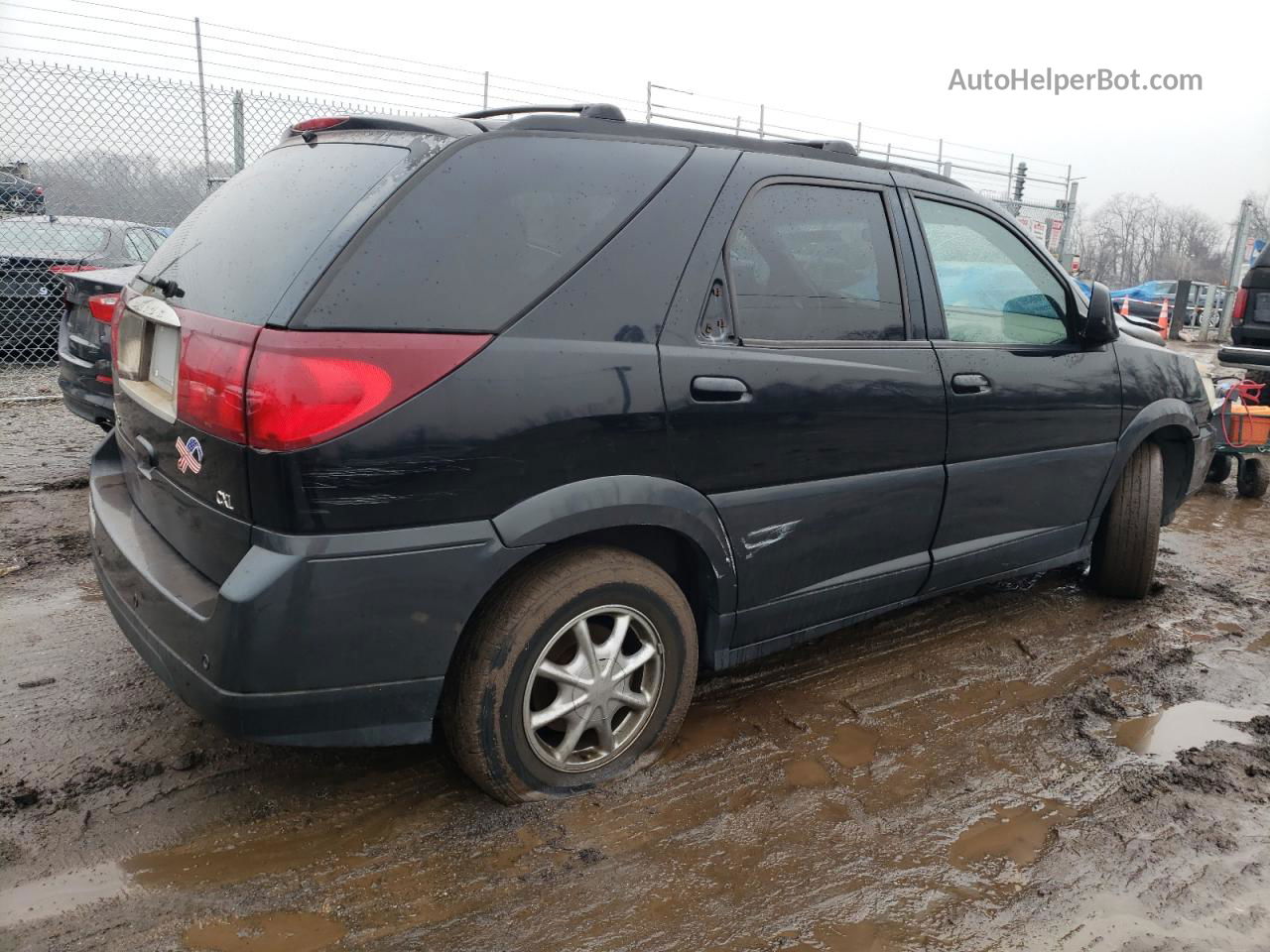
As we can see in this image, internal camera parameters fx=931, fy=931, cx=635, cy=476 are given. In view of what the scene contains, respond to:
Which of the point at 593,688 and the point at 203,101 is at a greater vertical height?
the point at 203,101

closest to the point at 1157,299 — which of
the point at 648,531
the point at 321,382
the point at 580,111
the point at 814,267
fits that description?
the point at 814,267

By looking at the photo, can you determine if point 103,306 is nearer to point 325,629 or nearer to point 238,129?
point 325,629

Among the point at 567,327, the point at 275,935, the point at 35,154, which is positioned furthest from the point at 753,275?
the point at 35,154

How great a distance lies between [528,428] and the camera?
2205mm

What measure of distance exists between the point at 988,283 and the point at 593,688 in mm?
2178

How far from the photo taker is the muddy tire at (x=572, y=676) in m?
2.31

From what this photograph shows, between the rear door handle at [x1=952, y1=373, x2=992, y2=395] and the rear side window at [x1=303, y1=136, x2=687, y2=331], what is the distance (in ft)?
4.34

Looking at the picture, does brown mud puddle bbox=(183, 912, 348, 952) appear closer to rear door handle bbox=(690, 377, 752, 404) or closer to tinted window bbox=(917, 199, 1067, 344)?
rear door handle bbox=(690, 377, 752, 404)

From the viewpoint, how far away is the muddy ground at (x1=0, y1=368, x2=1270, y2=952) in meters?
2.13

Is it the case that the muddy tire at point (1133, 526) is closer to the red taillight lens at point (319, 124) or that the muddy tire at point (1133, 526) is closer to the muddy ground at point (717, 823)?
the muddy ground at point (717, 823)

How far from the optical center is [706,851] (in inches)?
94.4

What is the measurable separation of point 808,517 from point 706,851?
1013 millimetres

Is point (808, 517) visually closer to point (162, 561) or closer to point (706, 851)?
point (706, 851)

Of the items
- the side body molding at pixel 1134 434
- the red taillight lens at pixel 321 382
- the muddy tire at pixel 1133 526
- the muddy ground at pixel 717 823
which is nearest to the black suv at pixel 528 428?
the red taillight lens at pixel 321 382
